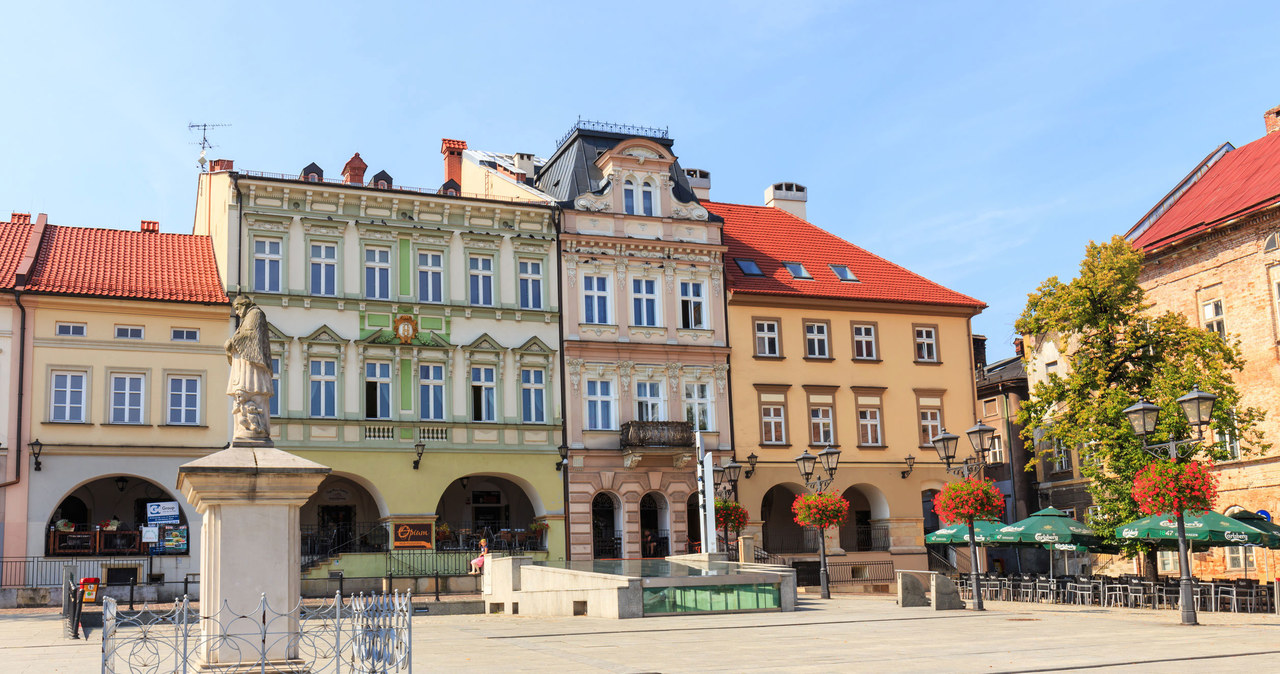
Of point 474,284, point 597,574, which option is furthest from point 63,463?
point 597,574

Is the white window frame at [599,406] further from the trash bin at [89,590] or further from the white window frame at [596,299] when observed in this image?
the trash bin at [89,590]

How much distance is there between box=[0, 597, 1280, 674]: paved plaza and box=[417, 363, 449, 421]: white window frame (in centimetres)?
1269

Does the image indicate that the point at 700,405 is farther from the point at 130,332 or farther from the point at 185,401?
the point at 130,332

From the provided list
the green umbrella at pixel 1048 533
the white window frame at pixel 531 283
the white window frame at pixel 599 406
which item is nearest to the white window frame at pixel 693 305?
the white window frame at pixel 599 406

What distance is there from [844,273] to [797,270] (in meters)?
1.92

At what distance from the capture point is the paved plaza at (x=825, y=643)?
1456 centimetres

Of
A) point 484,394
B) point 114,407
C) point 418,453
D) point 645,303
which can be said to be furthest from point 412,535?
point 645,303

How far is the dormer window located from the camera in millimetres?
40781

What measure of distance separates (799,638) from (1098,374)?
58.8 feet

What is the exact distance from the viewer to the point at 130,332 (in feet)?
113

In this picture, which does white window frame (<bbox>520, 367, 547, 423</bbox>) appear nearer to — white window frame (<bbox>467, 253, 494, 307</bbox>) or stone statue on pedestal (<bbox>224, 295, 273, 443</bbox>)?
white window frame (<bbox>467, 253, 494, 307</bbox>)

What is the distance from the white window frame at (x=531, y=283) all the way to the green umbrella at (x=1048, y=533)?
50.7ft

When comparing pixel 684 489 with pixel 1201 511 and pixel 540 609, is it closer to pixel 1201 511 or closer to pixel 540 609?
pixel 540 609

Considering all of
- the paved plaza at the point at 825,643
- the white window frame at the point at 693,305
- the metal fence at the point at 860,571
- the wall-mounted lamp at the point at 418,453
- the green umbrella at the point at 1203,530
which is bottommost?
the metal fence at the point at 860,571
